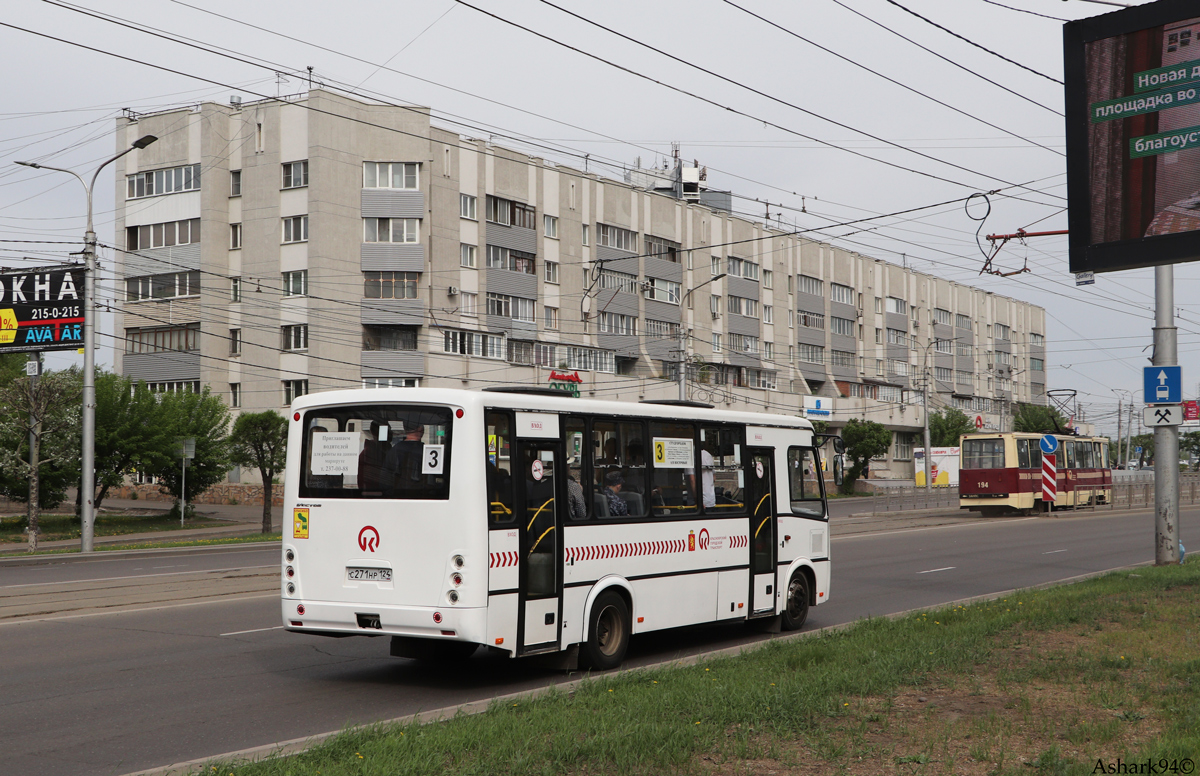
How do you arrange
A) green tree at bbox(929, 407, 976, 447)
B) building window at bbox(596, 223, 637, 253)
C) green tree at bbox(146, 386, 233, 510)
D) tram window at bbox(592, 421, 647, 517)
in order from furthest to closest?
1. green tree at bbox(929, 407, 976, 447)
2. building window at bbox(596, 223, 637, 253)
3. green tree at bbox(146, 386, 233, 510)
4. tram window at bbox(592, 421, 647, 517)

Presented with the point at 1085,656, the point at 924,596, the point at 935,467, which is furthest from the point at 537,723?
the point at 935,467

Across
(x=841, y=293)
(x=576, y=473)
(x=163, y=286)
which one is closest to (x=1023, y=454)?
(x=576, y=473)

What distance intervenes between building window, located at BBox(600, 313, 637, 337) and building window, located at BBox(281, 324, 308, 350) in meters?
17.9

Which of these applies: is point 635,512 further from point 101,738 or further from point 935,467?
point 935,467

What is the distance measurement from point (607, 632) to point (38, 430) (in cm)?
2482

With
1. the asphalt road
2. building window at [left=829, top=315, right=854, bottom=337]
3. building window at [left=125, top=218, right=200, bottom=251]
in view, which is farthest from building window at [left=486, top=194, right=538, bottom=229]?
the asphalt road

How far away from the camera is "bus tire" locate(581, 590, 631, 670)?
999 centimetres

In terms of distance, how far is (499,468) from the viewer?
9320mm

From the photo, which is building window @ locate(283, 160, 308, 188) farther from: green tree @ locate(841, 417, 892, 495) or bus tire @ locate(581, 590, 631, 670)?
bus tire @ locate(581, 590, 631, 670)

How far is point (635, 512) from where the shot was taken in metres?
10.7

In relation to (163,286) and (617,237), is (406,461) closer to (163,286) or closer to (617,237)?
(163,286)

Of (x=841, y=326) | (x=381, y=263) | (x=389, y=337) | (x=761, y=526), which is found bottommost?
(x=761, y=526)

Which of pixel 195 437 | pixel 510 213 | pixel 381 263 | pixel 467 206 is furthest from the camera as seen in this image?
pixel 510 213

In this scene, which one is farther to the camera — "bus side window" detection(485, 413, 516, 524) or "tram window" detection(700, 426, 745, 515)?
"tram window" detection(700, 426, 745, 515)
